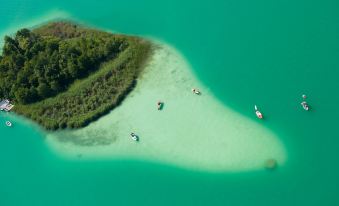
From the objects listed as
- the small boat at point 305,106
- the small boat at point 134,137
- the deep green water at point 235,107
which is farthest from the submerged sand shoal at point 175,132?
the small boat at point 305,106

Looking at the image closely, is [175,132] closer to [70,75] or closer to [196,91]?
[196,91]

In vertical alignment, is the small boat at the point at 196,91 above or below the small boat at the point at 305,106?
above

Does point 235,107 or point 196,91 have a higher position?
point 196,91

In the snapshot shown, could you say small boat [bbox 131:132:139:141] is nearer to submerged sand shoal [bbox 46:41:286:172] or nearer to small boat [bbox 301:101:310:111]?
submerged sand shoal [bbox 46:41:286:172]

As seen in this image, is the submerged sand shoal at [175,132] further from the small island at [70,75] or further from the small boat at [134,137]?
the small island at [70,75]

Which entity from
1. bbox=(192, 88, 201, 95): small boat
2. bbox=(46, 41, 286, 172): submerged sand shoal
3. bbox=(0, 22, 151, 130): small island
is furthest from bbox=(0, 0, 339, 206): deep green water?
bbox=(0, 22, 151, 130): small island

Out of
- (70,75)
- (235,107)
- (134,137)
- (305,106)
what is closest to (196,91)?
(235,107)

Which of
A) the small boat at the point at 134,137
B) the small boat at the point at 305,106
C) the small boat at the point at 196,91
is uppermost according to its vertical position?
the small boat at the point at 196,91
